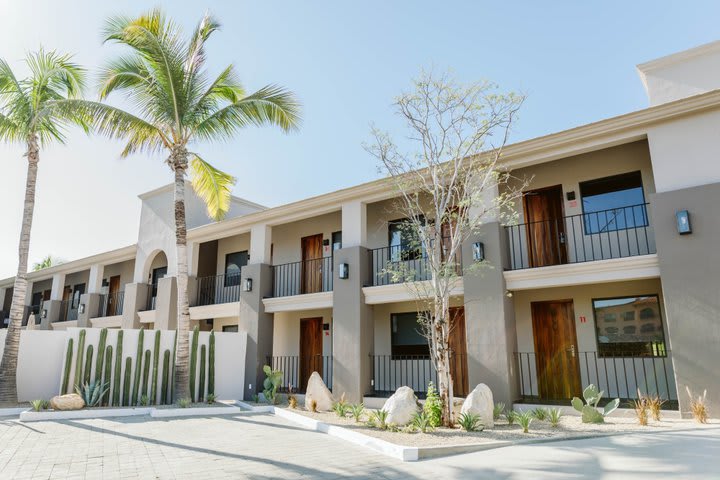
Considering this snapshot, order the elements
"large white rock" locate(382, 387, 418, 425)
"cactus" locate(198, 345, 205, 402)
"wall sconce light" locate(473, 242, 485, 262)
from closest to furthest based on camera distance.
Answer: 1. "large white rock" locate(382, 387, 418, 425)
2. "wall sconce light" locate(473, 242, 485, 262)
3. "cactus" locate(198, 345, 205, 402)

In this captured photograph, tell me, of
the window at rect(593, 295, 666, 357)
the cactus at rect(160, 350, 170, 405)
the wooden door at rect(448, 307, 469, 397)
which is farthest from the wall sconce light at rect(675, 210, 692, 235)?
the cactus at rect(160, 350, 170, 405)

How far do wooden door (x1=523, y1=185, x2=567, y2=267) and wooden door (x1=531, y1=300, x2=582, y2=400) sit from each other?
1.14 metres

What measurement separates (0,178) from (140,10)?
26.5 ft

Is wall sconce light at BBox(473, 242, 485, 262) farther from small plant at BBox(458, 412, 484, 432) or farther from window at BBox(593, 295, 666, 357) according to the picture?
small plant at BBox(458, 412, 484, 432)

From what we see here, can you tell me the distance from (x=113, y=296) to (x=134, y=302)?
403 centimetres

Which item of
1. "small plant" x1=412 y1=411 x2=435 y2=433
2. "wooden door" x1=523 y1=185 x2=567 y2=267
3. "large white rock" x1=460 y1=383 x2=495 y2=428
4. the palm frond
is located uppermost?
the palm frond

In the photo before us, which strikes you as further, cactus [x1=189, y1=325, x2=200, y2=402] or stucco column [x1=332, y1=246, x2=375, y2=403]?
cactus [x1=189, y1=325, x2=200, y2=402]

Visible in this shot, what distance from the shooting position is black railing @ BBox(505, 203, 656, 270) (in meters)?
10.7

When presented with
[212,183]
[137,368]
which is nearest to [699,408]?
[137,368]

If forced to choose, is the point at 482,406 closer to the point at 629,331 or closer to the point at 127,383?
the point at 629,331

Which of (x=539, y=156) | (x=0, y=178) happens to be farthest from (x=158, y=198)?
(x=539, y=156)

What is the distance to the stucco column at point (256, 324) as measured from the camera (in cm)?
1398

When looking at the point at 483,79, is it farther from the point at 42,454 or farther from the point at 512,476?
the point at 42,454

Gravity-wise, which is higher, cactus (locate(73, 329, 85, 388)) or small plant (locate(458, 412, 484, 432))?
cactus (locate(73, 329, 85, 388))
